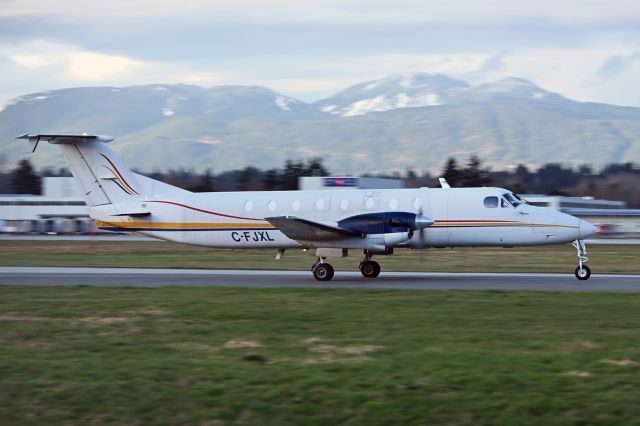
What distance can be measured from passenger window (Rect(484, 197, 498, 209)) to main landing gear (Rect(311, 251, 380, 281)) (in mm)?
4169

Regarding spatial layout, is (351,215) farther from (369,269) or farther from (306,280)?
(306,280)

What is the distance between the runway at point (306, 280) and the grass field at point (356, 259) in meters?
3.35

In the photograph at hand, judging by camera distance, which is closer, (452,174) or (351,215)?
(351,215)

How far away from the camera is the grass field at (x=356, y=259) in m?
34.0

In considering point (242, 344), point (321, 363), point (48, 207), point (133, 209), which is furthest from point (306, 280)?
point (48, 207)

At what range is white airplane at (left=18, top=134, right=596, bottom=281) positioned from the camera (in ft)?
84.9

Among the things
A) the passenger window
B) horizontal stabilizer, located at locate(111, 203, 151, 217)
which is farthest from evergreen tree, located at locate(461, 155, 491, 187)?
horizontal stabilizer, located at locate(111, 203, 151, 217)

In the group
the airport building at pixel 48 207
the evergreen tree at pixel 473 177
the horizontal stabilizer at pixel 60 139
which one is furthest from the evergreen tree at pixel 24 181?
the horizontal stabilizer at pixel 60 139

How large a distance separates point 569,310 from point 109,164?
17.5 meters

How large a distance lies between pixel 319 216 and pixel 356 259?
12.2 m

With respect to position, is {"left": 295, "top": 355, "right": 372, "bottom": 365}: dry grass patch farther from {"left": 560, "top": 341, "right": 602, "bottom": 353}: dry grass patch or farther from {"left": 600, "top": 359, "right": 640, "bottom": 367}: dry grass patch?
{"left": 600, "top": 359, "right": 640, "bottom": 367}: dry grass patch

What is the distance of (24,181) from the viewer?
134 metres

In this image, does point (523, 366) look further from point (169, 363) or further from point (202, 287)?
point (202, 287)

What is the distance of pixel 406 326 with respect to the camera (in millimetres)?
15789
